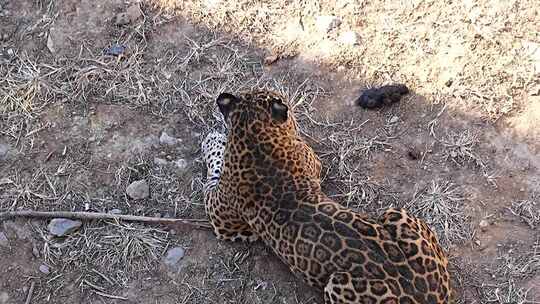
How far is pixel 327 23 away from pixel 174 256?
9.48ft

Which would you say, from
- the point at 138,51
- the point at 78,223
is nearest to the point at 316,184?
the point at 78,223

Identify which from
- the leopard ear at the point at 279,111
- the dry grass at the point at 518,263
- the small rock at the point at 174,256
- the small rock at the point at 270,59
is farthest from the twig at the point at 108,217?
the dry grass at the point at 518,263

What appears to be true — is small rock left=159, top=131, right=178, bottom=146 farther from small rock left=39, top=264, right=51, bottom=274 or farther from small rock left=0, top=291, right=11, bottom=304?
small rock left=0, top=291, right=11, bottom=304

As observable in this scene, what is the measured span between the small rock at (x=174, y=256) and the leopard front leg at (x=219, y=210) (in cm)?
35

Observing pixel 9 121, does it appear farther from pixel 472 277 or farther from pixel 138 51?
pixel 472 277

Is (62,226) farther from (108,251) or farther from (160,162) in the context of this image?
(160,162)

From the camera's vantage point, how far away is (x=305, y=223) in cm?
577

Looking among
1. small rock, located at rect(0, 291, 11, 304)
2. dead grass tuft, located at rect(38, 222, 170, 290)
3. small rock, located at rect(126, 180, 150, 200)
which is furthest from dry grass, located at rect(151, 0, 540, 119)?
small rock, located at rect(0, 291, 11, 304)

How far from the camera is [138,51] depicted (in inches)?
305

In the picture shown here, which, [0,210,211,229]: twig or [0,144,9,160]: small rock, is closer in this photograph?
[0,210,211,229]: twig

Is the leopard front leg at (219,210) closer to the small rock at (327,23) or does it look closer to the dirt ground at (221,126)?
the dirt ground at (221,126)

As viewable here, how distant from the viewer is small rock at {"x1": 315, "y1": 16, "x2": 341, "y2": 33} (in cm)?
758

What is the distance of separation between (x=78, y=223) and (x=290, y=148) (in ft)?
6.72

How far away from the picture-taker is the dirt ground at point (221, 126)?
249 inches
